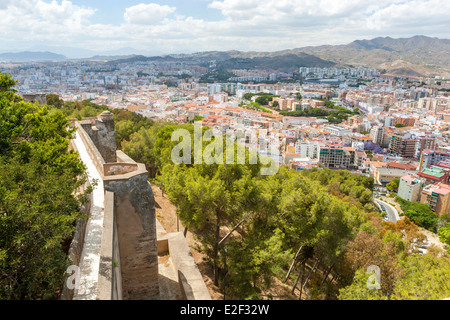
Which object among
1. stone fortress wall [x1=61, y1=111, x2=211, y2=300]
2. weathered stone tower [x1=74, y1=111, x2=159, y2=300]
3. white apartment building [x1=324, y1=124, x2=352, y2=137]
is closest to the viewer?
stone fortress wall [x1=61, y1=111, x2=211, y2=300]

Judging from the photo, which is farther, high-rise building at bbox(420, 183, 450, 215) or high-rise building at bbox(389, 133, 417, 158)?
high-rise building at bbox(389, 133, 417, 158)

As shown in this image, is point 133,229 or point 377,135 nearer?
point 133,229

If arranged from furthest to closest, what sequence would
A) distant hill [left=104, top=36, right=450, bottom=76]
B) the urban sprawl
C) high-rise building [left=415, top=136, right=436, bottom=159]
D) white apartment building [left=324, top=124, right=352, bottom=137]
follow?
distant hill [left=104, top=36, right=450, bottom=76] → white apartment building [left=324, top=124, right=352, bottom=137] → high-rise building [left=415, top=136, right=436, bottom=159] → the urban sprawl

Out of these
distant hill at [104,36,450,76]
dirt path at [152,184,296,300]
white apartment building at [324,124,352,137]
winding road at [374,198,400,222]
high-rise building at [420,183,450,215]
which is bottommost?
winding road at [374,198,400,222]

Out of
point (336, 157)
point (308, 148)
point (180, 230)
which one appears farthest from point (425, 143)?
point (180, 230)

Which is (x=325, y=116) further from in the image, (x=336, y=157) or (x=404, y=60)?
(x=404, y=60)

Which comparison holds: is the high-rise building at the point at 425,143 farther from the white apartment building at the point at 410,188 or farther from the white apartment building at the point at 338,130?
the white apartment building at the point at 410,188

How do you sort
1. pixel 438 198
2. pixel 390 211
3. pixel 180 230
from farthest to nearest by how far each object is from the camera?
1. pixel 438 198
2. pixel 390 211
3. pixel 180 230

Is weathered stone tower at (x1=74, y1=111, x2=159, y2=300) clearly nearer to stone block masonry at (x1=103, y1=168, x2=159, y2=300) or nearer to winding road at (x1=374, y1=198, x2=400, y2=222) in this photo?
stone block masonry at (x1=103, y1=168, x2=159, y2=300)

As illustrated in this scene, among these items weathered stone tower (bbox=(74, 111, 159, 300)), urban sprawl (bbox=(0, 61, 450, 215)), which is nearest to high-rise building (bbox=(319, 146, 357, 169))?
urban sprawl (bbox=(0, 61, 450, 215))

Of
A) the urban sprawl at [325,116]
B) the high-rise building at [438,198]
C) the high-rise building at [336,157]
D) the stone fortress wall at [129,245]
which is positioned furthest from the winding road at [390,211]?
the stone fortress wall at [129,245]

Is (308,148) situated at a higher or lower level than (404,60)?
lower

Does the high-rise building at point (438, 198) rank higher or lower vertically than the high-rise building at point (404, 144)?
lower
